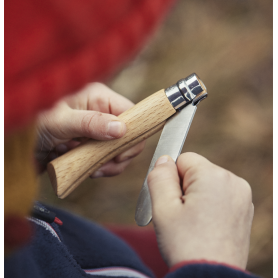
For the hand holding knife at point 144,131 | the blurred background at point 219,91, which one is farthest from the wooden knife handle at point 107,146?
the blurred background at point 219,91

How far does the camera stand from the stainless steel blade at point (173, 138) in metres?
0.34

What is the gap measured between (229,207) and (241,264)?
0.05 m

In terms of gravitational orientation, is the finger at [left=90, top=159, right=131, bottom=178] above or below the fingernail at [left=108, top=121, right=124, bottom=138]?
below

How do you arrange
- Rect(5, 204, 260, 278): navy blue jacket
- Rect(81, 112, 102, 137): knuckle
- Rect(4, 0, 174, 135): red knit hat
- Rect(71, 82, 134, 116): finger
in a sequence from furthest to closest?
Rect(71, 82, 134, 116): finger < Rect(81, 112, 102, 137): knuckle < Rect(5, 204, 260, 278): navy blue jacket < Rect(4, 0, 174, 135): red knit hat

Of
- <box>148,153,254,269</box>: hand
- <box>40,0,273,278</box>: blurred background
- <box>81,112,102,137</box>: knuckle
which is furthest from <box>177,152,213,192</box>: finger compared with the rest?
<box>40,0,273,278</box>: blurred background

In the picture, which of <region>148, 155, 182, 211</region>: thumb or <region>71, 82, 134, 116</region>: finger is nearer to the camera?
<region>148, 155, 182, 211</region>: thumb

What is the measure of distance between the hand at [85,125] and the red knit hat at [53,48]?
4.3 inches

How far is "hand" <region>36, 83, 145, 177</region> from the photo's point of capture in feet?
1.11

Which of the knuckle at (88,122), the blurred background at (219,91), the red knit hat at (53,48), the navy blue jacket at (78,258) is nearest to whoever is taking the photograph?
the red knit hat at (53,48)

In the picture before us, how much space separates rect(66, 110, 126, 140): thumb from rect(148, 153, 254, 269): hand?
69mm

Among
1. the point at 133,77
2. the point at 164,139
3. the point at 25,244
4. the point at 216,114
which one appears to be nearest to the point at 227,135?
the point at 216,114

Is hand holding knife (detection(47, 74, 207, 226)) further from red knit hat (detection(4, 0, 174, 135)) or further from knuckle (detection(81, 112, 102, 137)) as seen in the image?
red knit hat (detection(4, 0, 174, 135))

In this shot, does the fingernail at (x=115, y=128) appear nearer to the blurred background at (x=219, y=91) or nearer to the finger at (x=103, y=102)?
the finger at (x=103, y=102)

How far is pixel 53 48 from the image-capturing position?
0.49 ft
